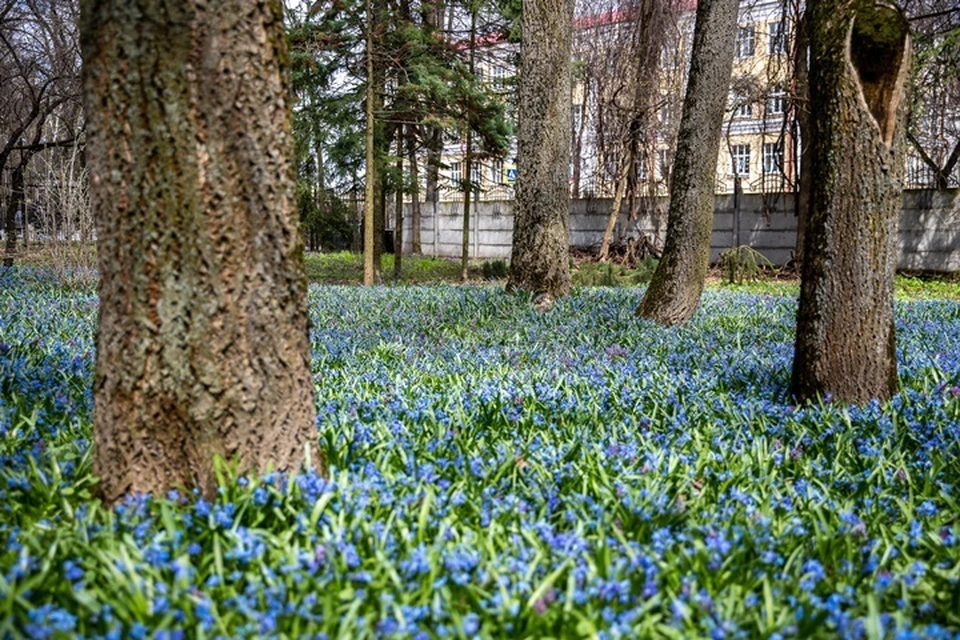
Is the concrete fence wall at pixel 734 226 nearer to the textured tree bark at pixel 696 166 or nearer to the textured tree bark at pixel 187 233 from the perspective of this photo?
the textured tree bark at pixel 696 166

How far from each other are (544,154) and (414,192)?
26.2ft

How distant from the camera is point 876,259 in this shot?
429cm

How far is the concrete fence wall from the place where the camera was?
17.2m

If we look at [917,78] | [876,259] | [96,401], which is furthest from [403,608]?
[917,78]

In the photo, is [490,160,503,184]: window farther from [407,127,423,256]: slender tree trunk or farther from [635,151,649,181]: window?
[635,151,649,181]: window

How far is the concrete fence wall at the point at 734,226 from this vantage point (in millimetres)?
17234

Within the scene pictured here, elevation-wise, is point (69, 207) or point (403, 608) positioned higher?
point (69, 207)

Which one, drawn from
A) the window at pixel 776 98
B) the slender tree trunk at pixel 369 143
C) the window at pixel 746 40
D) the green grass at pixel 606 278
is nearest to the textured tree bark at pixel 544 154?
the slender tree trunk at pixel 369 143

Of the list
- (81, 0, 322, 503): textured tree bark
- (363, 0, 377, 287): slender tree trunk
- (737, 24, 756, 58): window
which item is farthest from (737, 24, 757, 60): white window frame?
(81, 0, 322, 503): textured tree bark

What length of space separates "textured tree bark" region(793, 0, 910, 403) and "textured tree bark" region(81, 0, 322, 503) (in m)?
3.13

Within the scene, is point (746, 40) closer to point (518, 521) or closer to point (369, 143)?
point (369, 143)

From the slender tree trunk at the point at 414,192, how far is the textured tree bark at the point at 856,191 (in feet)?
40.9

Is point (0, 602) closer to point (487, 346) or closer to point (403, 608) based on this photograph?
point (403, 608)

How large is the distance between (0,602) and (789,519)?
2315mm
